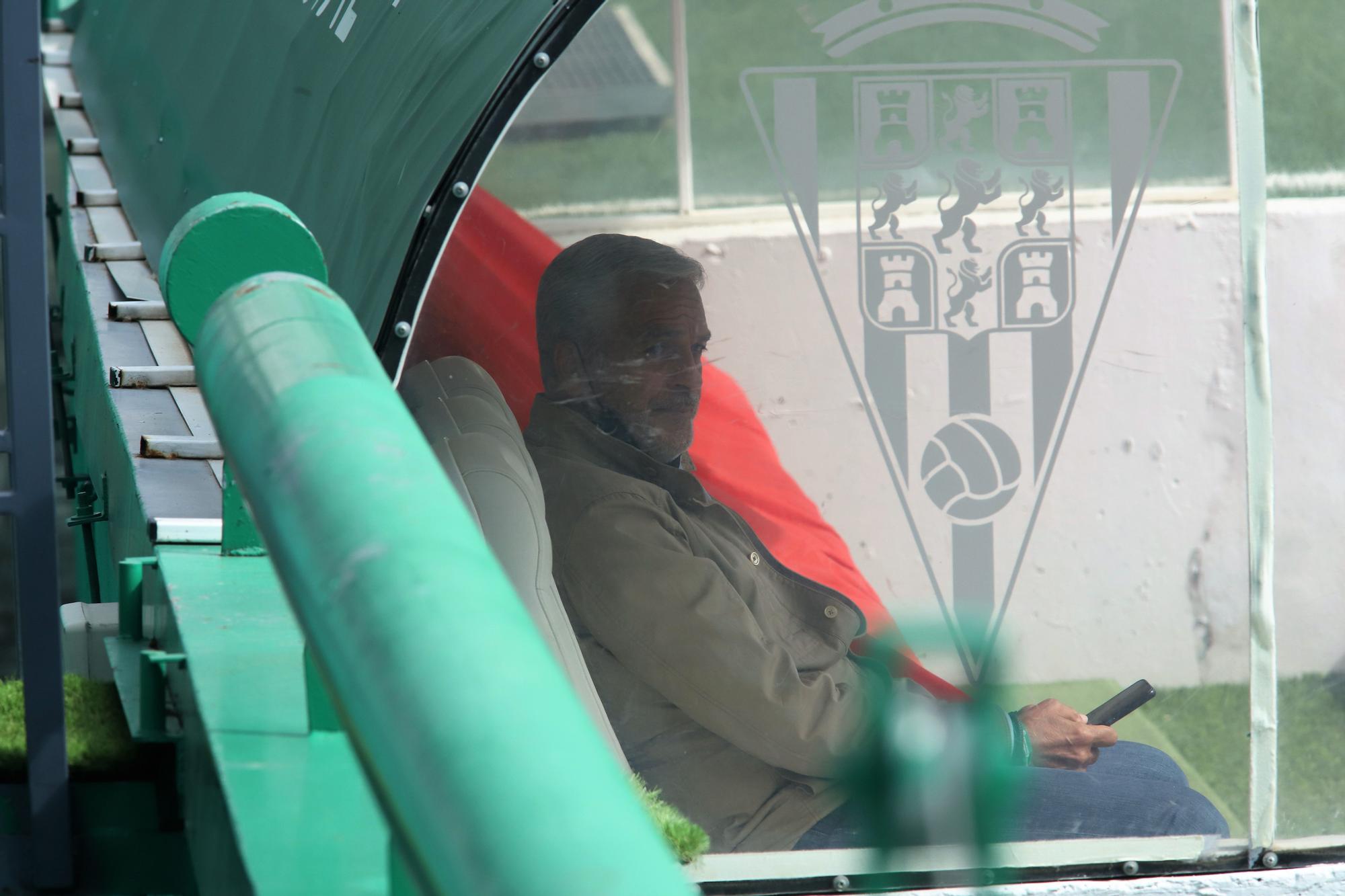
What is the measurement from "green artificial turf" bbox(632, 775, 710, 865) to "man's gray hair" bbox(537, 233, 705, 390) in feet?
2.59

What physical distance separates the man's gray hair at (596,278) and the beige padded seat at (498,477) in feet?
0.57

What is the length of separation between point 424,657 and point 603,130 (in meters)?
1.87

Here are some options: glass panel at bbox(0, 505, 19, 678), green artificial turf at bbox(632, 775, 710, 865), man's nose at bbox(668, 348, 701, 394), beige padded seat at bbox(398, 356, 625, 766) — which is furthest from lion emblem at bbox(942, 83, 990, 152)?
glass panel at bbox(0, 505, 19, 678)

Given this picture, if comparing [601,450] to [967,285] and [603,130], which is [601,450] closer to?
[603,130]

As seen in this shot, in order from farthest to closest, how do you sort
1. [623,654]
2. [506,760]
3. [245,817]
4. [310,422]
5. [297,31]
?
[297,31] → [623,654] → [245,817] → [310,422] → [506,760]

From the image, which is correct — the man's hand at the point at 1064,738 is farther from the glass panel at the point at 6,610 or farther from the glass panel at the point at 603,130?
the glass panel at the point at 6,610

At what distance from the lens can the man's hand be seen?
2.50m

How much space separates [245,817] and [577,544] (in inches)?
48.5

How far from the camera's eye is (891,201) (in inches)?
96.9

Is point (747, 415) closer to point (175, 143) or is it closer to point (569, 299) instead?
point (569, 299)

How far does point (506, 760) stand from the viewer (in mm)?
617

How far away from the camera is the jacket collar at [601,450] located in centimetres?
251

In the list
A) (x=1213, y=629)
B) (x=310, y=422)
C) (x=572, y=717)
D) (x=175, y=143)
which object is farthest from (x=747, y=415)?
(x=175, y=143)

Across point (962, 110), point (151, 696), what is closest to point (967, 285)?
point (962, 110)
